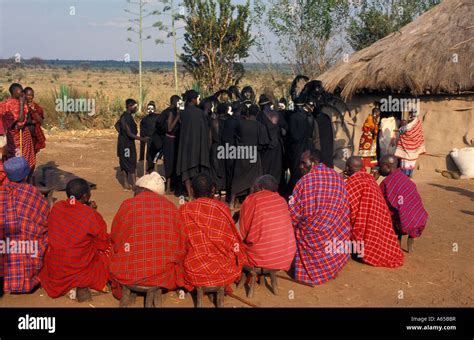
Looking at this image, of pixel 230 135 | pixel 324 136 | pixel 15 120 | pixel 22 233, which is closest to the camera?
pixel 22 233

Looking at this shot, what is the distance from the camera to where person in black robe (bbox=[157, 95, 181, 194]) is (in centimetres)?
904

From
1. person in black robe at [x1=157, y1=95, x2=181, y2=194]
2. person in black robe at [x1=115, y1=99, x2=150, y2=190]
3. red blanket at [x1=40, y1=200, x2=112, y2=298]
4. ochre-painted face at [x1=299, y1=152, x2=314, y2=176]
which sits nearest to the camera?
red blanket at [x1=40, y1=200, x2=112, y2=298]

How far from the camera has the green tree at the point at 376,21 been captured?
18.7 meters

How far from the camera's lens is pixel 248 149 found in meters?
8.51

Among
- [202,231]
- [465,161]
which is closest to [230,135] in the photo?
[202,231]

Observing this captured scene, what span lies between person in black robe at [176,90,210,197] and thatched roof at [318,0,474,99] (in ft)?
14.0

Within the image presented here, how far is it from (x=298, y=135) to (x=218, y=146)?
4.05ft

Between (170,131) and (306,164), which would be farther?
(170,131)

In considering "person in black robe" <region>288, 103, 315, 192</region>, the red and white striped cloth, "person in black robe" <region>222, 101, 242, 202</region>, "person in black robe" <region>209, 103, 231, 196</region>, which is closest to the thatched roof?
the red and white striped cloth

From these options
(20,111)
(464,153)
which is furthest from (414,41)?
(20,111)

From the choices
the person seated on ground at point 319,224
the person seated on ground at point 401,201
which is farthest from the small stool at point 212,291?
the person seated on ground at point 401,201

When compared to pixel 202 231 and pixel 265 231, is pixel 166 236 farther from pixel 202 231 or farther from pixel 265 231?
pixel 265 231

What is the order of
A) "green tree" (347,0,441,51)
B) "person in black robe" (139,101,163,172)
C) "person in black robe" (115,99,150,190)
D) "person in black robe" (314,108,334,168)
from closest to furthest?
"person in black robe" (314,108,334,168)
"person in black robe" (115,99,150,190)
"person in black robe" (139,101,163,172)
"green tree" (347,0,441,51)

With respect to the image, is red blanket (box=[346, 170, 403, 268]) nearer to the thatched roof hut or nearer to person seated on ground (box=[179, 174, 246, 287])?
person seated on ground (box=[179, 174, 246, 287])
